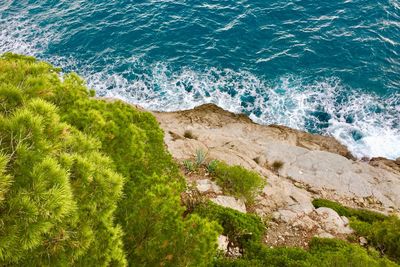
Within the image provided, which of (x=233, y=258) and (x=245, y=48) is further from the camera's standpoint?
(x=245, y=48)

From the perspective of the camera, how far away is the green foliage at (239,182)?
23781 mm

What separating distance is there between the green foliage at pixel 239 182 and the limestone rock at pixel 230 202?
0.53 metres

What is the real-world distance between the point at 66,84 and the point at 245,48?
1121 inches

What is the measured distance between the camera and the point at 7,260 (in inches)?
310

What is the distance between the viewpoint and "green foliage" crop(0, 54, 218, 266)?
7.59 meters

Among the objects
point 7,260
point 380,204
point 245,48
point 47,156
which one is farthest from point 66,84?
point 245,48

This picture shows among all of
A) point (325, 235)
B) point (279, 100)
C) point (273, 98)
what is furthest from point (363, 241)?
point (273, 98)

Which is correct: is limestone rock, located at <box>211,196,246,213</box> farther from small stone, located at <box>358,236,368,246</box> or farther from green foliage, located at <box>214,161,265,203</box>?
small stone, located at <box>358,236,368,246</box>

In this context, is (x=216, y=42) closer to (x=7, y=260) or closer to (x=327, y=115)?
(x=327, y=115)

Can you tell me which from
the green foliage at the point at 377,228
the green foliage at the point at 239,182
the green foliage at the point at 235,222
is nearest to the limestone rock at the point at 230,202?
the green foliage at the point at 239,182

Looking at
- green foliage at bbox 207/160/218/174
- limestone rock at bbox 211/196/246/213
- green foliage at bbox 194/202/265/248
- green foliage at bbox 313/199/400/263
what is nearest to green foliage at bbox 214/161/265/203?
green foliage at bbox 207/160/218/174

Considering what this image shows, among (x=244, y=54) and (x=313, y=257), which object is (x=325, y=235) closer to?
(x=313, y=257)

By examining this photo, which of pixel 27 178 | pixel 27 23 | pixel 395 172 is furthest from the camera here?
pixel 27 23

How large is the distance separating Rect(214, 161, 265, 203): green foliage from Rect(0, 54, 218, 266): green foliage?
871cm
